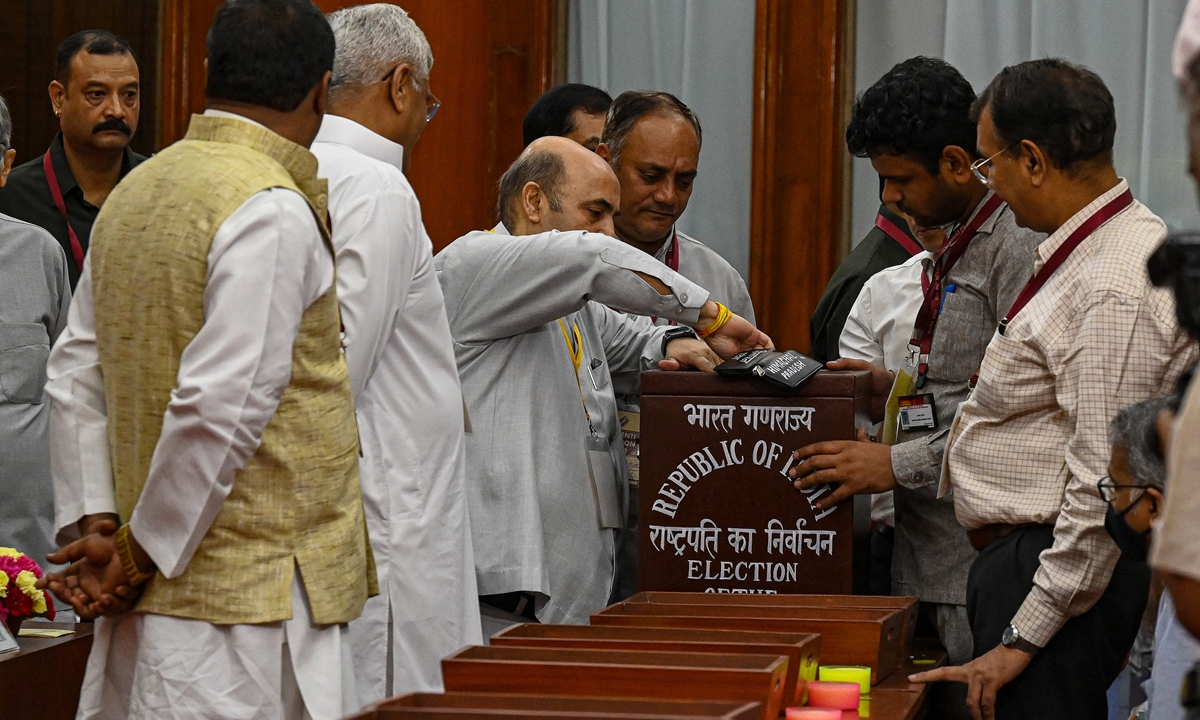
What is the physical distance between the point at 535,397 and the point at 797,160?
230cm

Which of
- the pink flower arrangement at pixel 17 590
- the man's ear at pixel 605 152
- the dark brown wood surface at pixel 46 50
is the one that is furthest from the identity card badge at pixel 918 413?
the dark brown wood surface at pixel 46 50

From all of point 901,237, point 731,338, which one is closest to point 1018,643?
point 731,338

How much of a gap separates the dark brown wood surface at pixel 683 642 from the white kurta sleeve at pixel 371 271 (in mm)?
559

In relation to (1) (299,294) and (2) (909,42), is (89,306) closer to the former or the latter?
(1) (299,294)

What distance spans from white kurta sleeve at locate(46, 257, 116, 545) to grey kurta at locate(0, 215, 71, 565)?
6.01ft

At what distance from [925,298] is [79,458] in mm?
1611

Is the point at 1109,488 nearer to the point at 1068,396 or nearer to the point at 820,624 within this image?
the point at 1068,396

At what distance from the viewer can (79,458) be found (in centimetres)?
209

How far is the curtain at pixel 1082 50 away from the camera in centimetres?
461

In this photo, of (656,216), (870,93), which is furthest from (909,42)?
(870,93)

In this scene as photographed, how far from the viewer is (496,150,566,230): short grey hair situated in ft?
10.4

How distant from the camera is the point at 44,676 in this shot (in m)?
2.86

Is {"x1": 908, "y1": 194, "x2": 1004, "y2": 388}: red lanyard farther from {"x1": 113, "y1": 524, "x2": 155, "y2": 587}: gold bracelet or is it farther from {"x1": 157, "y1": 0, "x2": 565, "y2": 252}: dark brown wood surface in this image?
{"x1": 157, "y1": 0, "x2": 565, "y2": 252}: dark brown wood surface

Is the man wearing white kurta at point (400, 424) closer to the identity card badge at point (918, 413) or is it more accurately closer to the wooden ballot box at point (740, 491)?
the wooden ballot box at point (740, 491)
